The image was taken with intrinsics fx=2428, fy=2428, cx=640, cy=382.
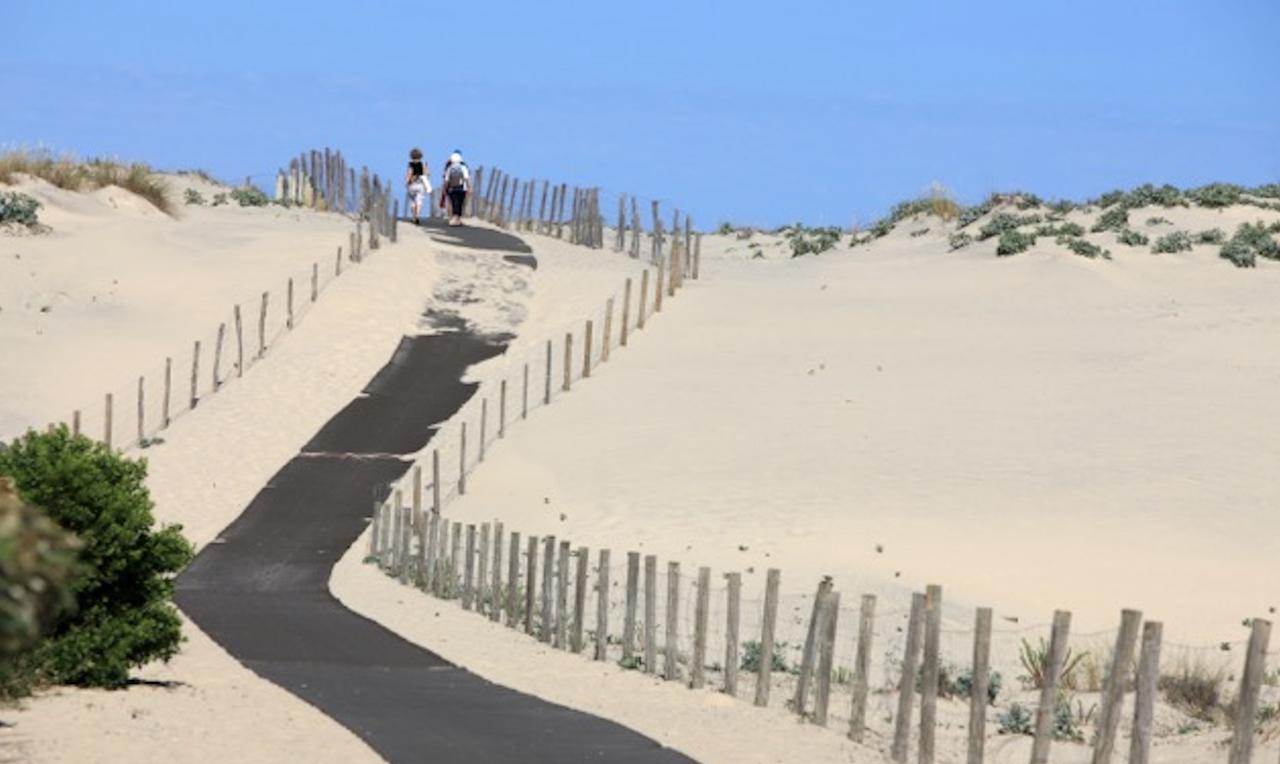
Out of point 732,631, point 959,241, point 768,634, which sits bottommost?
point 732,631

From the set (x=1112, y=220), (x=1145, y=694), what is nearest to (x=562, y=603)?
(x=1145, y=694)

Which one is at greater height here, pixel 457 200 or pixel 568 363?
pixel 457 200

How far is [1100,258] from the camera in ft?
185

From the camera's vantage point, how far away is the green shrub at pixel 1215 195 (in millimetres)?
64000

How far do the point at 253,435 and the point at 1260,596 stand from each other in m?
17.5

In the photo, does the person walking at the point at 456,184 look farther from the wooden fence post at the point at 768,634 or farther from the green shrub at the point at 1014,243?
the wooden fence post at the point at 768,634

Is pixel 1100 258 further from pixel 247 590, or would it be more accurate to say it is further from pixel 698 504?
pixel 247 590

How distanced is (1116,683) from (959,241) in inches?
1893

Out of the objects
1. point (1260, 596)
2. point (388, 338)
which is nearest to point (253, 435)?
point (388, 338)

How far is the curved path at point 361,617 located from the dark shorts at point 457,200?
13.8 meters

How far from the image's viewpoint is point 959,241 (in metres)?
62.7

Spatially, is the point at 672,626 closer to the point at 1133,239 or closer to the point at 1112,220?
the point at 1133,239

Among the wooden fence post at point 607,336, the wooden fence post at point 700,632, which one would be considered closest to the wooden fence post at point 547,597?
the wooden fence post at point 700,632

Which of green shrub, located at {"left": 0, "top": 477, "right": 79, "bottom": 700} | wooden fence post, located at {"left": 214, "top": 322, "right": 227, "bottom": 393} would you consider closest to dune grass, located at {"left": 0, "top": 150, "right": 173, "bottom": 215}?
wooden fence post, located at {"left": 214, "top": 322, "right": 227, "bottom": 393}
